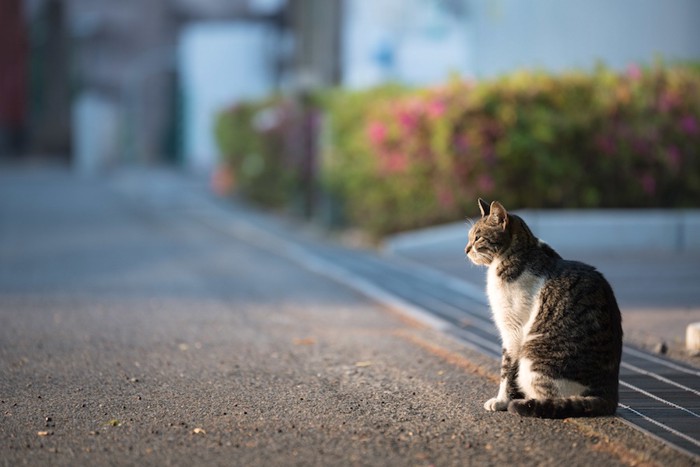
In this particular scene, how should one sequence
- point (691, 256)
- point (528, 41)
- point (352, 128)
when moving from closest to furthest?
point (691, 256), point (352, 128), point (528, 41)

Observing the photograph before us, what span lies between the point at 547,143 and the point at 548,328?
1068 centimetres

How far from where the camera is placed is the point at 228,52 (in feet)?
193

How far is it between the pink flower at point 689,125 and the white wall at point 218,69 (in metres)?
41.0

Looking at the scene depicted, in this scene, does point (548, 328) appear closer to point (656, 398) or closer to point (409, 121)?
point (656, 398)

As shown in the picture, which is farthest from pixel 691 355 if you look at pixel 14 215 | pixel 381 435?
pixel 14 215

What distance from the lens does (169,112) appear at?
8175cm

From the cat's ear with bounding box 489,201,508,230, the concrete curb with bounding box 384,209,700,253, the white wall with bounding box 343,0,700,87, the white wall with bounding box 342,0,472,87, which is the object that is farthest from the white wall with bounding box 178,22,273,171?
the cat's ear with bounding box 489,201,508,230

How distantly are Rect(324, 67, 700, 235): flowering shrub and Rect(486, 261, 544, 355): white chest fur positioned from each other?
1010 cm

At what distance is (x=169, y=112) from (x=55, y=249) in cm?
6452

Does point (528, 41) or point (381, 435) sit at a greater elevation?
point (528, 41)

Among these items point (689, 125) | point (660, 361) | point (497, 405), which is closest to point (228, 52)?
point (689, 125)

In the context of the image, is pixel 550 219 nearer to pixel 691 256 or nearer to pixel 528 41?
pixel 691 256

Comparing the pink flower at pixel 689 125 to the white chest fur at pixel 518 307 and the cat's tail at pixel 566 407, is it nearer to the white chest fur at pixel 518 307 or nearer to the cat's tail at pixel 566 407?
the white chest fur at pixel 518 307

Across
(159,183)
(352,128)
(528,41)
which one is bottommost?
(159,183)
